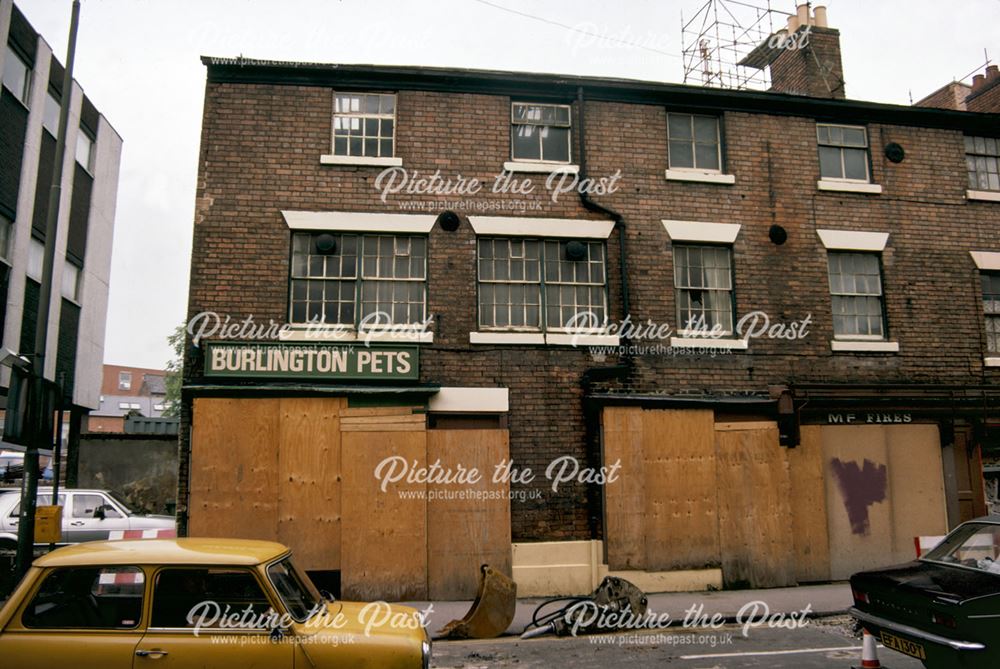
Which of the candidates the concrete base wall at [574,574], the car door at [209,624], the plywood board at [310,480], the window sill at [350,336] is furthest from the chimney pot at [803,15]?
the car door at [209,624]

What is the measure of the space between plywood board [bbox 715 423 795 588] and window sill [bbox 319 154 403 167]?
734cm

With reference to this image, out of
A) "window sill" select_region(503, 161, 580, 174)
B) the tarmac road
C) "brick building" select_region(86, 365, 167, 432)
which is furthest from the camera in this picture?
"brick building" select_region(86, 365, 167, 432)

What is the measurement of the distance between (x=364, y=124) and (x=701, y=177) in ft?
20.6

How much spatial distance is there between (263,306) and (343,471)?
10.00 feet

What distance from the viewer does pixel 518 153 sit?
43.2 ft

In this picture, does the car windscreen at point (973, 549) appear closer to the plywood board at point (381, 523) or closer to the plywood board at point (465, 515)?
the plywood board at point (465, 515)

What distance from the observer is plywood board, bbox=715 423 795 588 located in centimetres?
1198

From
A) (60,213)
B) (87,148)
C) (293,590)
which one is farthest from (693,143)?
(87,148)

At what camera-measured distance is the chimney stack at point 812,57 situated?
1570 cm

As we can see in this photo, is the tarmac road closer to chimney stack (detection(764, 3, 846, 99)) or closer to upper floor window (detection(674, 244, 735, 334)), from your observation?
upper floor window (detection(674, 244, 735, 334))

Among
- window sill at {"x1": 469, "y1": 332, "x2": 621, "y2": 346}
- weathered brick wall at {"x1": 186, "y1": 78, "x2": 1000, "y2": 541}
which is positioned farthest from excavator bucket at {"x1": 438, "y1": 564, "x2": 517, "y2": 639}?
window sill at {"x1": 469, "y1": 332, "x2": 621, "y2": 346}

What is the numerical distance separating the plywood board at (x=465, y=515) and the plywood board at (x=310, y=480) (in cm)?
150

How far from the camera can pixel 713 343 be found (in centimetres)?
1301

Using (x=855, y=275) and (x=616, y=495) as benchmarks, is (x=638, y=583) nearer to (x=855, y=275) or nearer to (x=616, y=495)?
(x=616, y=495)
